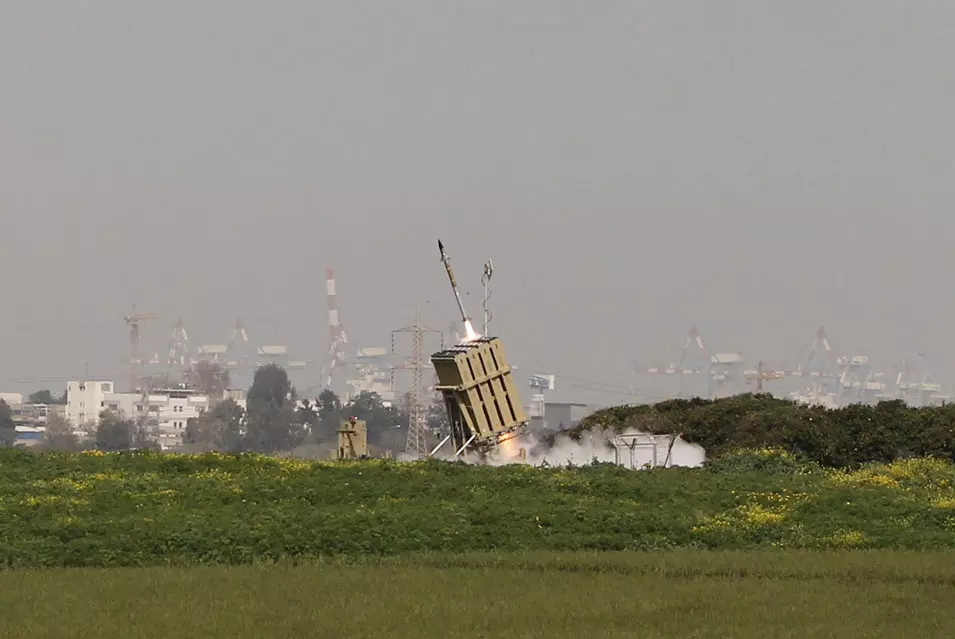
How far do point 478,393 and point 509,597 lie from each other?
76.3ft

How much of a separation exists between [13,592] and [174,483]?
10.6 metres

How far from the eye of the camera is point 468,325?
151 feet

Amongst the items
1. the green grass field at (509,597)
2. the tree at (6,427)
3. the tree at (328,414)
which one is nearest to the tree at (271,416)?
the tree at (328,414)

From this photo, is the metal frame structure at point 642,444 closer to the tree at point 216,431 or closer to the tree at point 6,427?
the tree at point 216,431

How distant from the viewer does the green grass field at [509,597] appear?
18.5 metres

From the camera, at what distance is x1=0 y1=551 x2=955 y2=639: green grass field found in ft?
60.6

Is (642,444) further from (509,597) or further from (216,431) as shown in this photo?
(216,431)

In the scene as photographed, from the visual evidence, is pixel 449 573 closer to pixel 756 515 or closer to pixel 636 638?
pixel 636 638

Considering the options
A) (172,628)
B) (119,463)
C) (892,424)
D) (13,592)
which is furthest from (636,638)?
(892,424)

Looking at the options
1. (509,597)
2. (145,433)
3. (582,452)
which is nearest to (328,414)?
(145,433)

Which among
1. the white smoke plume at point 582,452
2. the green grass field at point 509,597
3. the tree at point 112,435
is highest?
the tree at point 112,435

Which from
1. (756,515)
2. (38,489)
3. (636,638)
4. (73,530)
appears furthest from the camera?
(38,489)

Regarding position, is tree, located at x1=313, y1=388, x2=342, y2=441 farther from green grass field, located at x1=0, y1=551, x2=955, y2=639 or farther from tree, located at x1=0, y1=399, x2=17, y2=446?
green grass field, located at x1=0, y1=551, x2=955, y2=639

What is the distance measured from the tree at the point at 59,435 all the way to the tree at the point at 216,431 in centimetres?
1180
